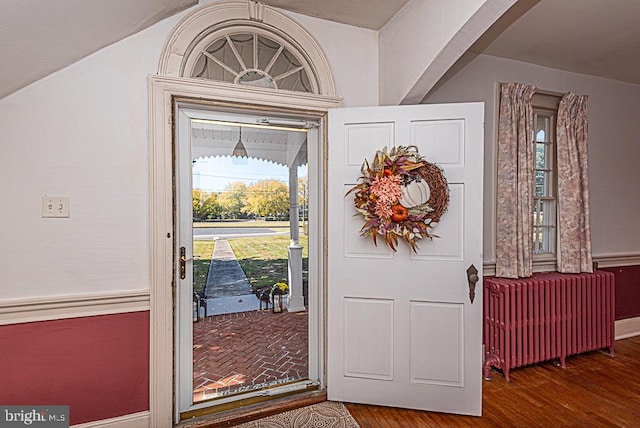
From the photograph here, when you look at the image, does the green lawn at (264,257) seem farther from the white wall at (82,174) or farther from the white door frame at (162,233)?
the white wall at (82,174)

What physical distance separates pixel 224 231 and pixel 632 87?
4502 millimetres

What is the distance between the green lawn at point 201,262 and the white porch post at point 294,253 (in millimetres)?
589

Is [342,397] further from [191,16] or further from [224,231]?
[191,16]

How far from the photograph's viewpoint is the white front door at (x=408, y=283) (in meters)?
2.32

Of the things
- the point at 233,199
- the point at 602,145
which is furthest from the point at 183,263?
the point at 602,145

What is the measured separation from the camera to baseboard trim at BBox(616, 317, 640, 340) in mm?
3713

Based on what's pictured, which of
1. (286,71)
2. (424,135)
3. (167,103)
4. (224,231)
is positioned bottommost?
(224,231)

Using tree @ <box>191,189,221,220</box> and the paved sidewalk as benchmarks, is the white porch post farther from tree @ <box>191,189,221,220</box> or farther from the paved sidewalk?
tree @ <box>191,189,221,220</box>

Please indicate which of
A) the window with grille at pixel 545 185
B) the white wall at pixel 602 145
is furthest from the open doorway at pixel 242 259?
the window with grille at pixel 545 185

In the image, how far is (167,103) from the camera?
2125mm

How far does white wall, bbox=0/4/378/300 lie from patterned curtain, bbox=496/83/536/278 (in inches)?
107

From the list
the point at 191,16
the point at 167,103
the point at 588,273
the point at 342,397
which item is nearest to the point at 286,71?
the point at 191,16

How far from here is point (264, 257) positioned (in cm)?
259

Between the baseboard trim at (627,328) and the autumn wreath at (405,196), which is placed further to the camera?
the baseboard trim at (627,328)
